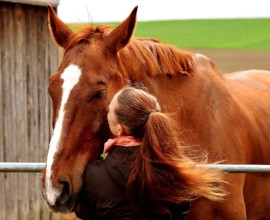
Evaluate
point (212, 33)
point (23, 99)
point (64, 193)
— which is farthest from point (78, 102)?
point (212, 33)

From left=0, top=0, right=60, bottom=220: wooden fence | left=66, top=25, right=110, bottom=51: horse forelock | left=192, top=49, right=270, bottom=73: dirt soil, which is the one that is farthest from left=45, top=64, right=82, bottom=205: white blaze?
left=192, top=49, right=270, bottom=73: dirt soil

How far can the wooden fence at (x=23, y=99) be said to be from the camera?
27.3ft

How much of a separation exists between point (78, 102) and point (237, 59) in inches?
885

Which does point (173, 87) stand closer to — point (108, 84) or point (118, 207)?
point (108, 84)

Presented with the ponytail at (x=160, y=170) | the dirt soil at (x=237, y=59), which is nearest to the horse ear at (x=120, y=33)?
the ponytail at (x=160, y=170)

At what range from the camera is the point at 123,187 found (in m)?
3.08

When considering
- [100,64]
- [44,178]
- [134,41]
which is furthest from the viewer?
[134,41]

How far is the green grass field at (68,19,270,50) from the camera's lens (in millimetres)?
30117

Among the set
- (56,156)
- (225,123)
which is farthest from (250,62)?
(56,156)

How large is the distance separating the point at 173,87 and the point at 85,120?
1.12m

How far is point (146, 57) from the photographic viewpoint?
15.0ft

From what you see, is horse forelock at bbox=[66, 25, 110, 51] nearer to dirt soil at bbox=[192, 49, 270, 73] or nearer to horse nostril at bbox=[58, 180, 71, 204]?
horse nostril at bbox=[58, 180, 71, 204]

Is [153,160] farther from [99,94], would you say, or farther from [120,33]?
[120,33]

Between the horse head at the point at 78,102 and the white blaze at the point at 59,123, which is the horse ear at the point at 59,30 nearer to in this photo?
the horse head at the point at 78,102
